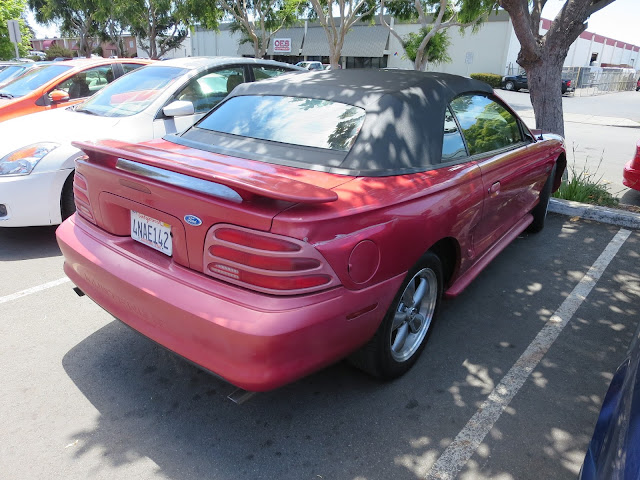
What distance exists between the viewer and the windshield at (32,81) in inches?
270

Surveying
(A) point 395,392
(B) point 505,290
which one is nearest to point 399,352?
(A) point 395,392

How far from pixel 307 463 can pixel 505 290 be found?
7.92ft

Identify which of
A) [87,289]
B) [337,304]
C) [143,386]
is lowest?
[143,386]

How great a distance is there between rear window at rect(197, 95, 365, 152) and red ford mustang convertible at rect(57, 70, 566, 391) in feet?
0.04

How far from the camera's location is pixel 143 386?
2.73 metres

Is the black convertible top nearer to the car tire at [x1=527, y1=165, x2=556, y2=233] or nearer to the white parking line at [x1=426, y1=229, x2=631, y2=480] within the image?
the white parking line at [x1=426, y1=229, x2=631, y2=480]

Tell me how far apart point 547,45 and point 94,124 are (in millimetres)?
5584

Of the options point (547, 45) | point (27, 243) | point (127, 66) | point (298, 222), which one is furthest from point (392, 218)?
point (127, 66)

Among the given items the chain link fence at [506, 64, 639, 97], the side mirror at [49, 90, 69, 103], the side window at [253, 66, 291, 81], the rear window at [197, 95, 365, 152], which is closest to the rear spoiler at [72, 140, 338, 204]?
the rear window at [197, 95, 365, 152]

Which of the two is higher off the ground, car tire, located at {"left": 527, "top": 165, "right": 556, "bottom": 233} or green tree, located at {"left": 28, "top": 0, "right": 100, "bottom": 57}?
green tree, located at {"left": 28, "top": 0, "right": 100, "bottom": 57}

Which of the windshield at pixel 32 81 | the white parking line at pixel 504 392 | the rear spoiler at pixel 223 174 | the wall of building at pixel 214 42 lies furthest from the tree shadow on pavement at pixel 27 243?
the wall of building at pixel 214 42

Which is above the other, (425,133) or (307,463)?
(425,133)

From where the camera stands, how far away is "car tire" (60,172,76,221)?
4504mm

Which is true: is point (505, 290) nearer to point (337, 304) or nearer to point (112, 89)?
point (337, 304)
